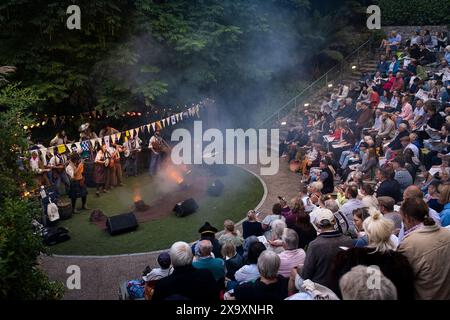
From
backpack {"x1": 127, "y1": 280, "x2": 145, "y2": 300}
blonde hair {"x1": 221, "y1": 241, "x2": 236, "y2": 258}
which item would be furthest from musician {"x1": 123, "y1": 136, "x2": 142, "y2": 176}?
blonde hair {"x1": 221, "y1": 241, "x2": 236, "y2": 258}

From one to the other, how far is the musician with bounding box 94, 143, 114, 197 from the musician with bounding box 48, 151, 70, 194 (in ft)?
3.51

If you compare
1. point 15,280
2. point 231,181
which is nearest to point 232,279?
point 15,280

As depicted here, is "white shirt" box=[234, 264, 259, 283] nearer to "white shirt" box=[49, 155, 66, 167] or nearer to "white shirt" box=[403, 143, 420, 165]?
"white shirt" box=[403, 143, 420, 165]

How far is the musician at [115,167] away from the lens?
53.9 ft

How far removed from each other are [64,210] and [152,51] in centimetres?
851

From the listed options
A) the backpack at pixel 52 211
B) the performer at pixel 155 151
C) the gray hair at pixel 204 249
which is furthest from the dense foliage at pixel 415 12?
the gray hair at pixel 204 249

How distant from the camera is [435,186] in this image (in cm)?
896

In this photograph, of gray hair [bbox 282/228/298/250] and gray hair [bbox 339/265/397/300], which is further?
gray hair [bbox 282/228/298/250]

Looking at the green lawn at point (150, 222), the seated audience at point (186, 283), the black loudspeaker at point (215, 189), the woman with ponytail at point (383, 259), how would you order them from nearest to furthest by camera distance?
the woman with ponytail at point (383, 259)
the seated audience at point (186, 283)
the green lawn at point (150, 222)
the black loudspeaker at point (215, 189)

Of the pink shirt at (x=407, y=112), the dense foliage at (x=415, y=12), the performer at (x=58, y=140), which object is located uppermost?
the dense foliage at (x=415, y=12)

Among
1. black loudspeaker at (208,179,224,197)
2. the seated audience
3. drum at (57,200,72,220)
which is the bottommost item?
drum at (57,200,72,220)

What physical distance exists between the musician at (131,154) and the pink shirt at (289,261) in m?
12.1

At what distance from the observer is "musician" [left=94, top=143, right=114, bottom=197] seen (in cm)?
1591

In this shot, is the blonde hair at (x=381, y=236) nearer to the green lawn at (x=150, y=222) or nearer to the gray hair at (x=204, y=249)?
the gray hair at (x=204, y=249)
